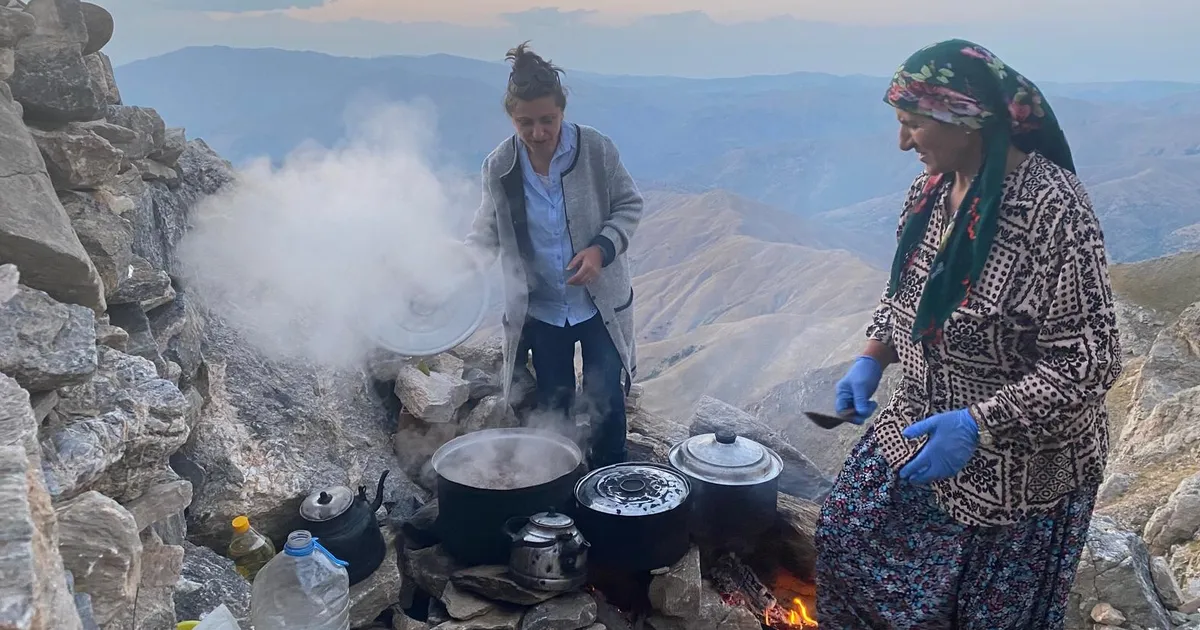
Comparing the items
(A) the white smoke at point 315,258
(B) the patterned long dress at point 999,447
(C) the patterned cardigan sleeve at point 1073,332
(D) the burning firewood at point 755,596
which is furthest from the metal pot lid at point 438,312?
(C) the patterned cardigan sleeve at point 1073,332

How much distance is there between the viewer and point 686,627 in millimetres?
3383

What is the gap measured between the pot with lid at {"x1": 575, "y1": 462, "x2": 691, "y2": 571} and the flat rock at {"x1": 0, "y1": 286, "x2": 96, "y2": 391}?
2057 millimetres

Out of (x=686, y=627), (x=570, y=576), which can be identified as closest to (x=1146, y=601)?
(x=686, y=627)

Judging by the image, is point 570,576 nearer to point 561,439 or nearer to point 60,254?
point 561,439

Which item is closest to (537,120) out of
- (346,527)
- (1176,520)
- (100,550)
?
(346,527)

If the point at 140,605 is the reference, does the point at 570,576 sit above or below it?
below

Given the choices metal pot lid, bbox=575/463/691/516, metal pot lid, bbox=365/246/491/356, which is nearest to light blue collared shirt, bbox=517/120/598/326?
metal pot lid, bbox=365/246/491/356

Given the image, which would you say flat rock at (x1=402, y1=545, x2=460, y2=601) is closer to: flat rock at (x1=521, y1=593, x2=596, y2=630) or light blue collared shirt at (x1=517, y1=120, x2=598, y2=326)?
flat rock at (x1=521, y1=593, x2=596, y2=630)

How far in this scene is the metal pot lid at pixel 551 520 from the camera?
3.16 metres

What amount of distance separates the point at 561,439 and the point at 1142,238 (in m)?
97.7

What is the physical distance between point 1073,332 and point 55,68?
3.64m

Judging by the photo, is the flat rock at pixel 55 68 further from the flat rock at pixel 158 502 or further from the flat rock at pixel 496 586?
the flat rock at pixel 496 586

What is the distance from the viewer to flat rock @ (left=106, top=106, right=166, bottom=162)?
3.35 metres

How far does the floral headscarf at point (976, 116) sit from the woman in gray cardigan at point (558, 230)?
163 centimetres
